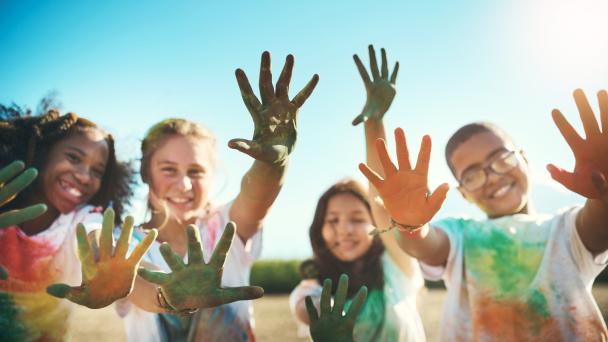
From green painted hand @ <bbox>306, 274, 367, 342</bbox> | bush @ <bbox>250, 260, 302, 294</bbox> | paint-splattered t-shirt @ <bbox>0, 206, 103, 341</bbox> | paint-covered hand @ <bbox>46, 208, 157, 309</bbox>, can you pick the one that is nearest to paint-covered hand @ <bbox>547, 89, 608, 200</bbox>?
green painted hand @ <bbox>306, 274, 367, 342</bbox>

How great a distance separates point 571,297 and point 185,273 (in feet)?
7.74

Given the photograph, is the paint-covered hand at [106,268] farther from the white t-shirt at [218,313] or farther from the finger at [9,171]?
the white t-shirt at [218,313]

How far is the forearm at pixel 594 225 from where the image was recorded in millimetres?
2346

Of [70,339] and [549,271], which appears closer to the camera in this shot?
[549,271]

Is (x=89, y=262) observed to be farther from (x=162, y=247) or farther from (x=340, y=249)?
(x=340, y=249)

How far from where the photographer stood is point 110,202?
3.83 m

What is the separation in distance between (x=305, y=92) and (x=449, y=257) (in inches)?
61.6

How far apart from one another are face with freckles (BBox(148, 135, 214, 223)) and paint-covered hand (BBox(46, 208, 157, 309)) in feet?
3.25

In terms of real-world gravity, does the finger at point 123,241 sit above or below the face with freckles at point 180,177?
below

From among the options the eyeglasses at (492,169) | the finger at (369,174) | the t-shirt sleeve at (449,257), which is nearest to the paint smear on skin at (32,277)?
the finger at (369,174)

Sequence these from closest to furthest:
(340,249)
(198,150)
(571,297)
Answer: (571,297) → (198,150) → (340,249)

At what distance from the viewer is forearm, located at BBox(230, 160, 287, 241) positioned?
7.43 feet

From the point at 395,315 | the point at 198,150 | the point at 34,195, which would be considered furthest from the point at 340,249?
the point at 34,195

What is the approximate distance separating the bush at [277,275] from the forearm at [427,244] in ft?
59.7
